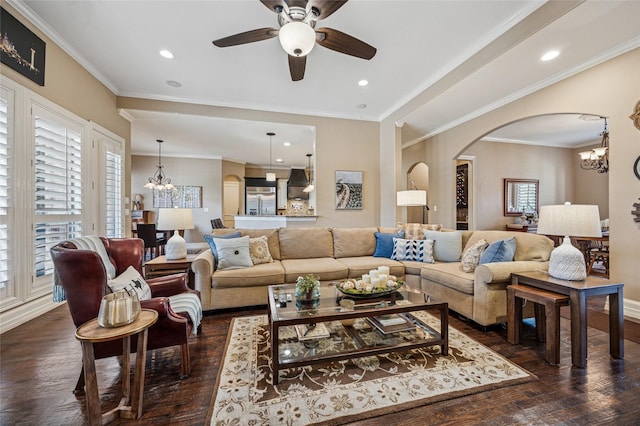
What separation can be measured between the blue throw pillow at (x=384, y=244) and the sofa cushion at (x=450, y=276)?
23.7 inches

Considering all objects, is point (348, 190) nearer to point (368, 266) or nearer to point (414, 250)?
point (414, 250)

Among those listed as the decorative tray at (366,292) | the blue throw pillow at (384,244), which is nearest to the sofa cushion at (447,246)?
the blue throw pillow at (384,244)

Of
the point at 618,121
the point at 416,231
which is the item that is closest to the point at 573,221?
the point at 416,231

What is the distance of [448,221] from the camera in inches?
217

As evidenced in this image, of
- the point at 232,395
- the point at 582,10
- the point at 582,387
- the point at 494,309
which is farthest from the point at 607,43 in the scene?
the point at 232,395

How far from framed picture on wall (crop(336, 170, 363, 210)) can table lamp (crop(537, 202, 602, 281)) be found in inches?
129

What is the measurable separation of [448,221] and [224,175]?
6556mm

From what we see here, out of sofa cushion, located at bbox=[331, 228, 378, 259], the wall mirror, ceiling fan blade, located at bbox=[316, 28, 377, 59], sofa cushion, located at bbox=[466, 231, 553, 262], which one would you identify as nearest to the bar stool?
sofa cushion, located at bbox=[466, 231, 553, 262]

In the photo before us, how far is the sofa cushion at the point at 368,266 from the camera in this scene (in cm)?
318

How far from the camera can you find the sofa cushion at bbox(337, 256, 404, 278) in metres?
3.18

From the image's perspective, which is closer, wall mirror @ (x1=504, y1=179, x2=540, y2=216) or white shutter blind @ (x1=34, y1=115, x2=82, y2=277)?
white shutter blind @ (x1=34, y1=115, x2=82, y2=277)

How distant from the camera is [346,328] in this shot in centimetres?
219

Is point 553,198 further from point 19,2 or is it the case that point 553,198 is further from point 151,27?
point 19,2

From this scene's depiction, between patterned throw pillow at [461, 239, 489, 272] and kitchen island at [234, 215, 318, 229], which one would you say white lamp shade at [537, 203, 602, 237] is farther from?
kitchen island at [234, 215, 318, 229]
